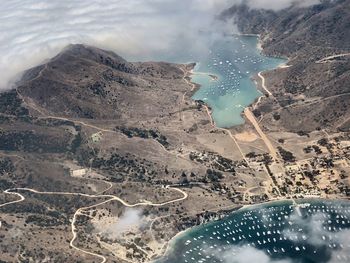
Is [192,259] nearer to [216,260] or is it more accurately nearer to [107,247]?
[216,260]

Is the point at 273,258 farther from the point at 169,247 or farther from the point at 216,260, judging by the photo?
the point at 169,247

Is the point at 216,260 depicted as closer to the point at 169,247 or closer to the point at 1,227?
the point at 169,247

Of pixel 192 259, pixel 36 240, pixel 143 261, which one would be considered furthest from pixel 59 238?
pixel 192 259

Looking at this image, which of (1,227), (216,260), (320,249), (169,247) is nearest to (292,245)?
(320,249)

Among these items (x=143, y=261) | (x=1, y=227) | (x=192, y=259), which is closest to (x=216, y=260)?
(x=192, y=259)

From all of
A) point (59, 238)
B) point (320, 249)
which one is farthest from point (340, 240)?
point (59, 238)

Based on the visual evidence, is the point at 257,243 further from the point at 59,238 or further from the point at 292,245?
the point at 59,238
